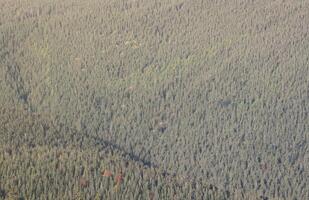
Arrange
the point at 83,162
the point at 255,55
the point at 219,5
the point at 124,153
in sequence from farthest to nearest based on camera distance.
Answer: the point at 219,5 → the point at 255,55 → the point at 124,153 → the point at 83,162

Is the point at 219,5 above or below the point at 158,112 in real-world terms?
above

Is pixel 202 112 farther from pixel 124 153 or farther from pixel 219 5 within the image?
pixel 219 5

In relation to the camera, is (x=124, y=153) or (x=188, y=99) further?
(x=188, y=99)

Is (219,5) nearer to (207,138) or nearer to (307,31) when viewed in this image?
(307,31)

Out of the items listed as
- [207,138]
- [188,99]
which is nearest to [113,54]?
[188,99]

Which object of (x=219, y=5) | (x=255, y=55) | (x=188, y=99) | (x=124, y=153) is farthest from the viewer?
(x=219, y=5)

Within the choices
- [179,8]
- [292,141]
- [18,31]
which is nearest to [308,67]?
[292,141]

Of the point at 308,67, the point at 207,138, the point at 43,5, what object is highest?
the point at 43,5
